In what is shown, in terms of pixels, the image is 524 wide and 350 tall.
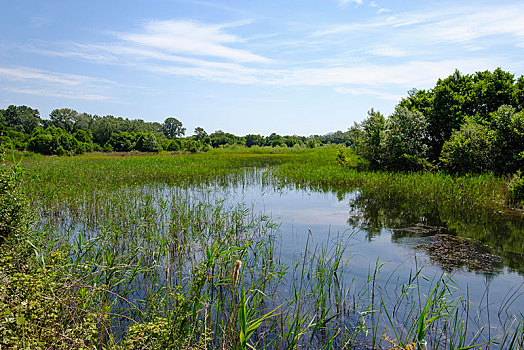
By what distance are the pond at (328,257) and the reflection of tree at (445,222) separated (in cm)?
3

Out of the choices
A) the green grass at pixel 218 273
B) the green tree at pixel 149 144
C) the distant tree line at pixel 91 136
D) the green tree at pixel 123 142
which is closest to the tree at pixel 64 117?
the distant tree line at pixel 91 136

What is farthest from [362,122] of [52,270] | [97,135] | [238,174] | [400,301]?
[97,135]

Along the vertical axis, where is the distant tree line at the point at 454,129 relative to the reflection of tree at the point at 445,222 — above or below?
above

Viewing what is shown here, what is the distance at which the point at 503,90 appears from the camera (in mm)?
16719

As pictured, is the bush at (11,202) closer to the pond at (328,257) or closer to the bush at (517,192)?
the pond at (328,257)

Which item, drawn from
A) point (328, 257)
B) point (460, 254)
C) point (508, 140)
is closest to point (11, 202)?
point (328, 257)

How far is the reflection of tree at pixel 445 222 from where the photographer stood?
300 inches

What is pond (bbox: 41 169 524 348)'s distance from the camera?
426 centimetres

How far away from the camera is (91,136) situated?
59.2m

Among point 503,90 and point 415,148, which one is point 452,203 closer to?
point 415,148

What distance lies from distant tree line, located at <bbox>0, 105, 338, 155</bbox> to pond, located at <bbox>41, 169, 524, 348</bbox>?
3427 cm

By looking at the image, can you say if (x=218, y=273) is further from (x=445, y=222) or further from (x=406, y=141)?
(x=406, y=141)

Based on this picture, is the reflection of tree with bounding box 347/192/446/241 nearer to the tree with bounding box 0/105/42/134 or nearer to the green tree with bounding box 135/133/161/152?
the green tree with bounding box 135/133/161/152

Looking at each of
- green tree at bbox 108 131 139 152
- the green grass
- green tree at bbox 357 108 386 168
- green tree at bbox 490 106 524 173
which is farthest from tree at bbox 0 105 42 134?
green tree at bbox 490 106 524 173
